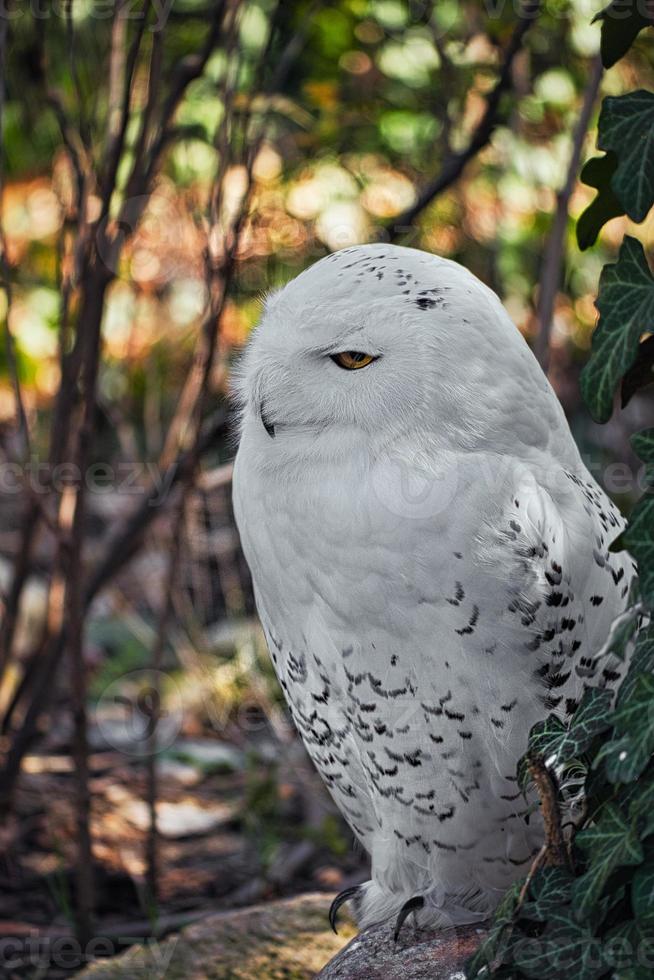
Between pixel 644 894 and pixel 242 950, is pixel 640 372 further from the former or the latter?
pixel 242 950

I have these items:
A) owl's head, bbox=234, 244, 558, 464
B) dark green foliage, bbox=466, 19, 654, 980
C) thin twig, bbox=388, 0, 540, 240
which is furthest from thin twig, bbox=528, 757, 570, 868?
thin twig, bbox=388, 0, 540, 240

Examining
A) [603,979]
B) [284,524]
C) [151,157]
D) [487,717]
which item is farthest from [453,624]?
[151,157]

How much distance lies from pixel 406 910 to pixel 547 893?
28.1 inches

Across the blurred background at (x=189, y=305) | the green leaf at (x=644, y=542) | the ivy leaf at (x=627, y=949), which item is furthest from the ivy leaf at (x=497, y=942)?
the blurred background at (x=189, y=305)

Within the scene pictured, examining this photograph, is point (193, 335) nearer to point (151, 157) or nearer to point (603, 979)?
point (151, 157)

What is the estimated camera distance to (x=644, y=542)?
4.04 ft

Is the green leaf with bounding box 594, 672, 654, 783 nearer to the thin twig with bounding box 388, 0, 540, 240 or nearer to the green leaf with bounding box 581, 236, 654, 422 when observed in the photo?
the green leaf with bounding box 581, 236, 654, 422

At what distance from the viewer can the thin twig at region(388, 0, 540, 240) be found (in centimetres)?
246

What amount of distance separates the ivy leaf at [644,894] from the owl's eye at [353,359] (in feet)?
2.60

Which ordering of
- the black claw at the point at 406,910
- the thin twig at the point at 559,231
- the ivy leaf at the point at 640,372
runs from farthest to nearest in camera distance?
the thin twig at the point at 559,231
the black claw at the point at 406,910
the ivy leaf at the point at 640,372

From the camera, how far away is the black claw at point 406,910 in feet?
6.59

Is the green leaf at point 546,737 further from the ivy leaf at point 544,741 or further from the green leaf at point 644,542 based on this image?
the green leaf at point 644,542

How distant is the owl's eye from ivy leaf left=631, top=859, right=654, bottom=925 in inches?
31.1

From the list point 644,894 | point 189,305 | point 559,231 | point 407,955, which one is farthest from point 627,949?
point 189,305
